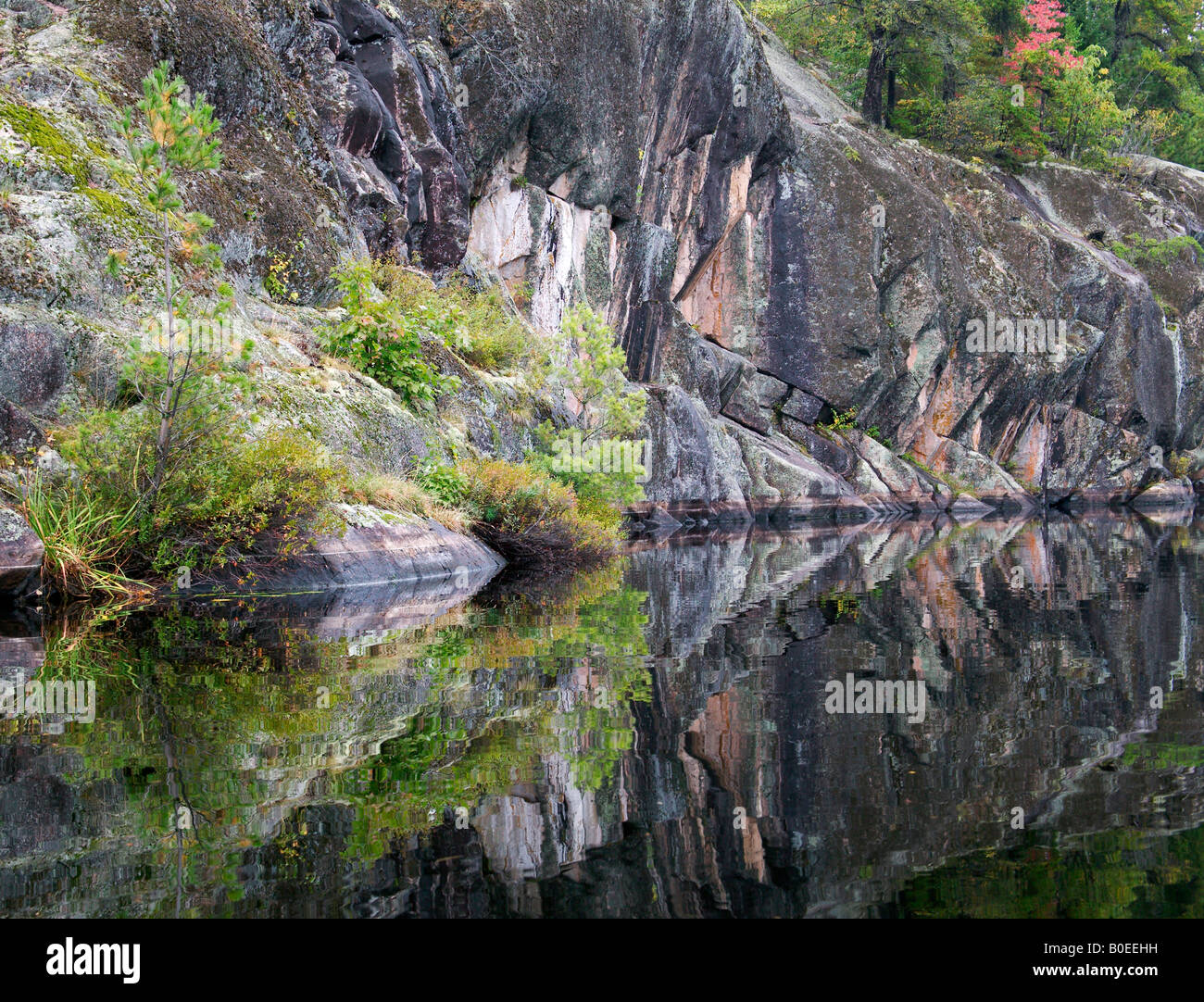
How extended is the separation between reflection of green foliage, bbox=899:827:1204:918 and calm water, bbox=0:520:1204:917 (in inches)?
0.4

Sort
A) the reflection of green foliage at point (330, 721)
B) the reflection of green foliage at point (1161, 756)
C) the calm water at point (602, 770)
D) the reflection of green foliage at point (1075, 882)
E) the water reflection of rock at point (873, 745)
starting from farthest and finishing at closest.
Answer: the reflection of green foliage at point (1161, 756) < the reflection of green foliage at point (330, 721) < the water reflection of rock at point (873, 745) < the calm water at point (602, 770) < the reflection of green foliage at point (1075, 882)

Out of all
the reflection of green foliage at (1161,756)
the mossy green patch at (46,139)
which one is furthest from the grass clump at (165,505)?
the reflection of green foliage at (1161,756)

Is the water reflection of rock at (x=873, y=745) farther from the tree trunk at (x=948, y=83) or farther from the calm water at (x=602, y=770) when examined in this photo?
the tree trunk at (x=948, y=83)

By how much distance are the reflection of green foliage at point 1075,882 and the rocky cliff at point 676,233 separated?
9.72m

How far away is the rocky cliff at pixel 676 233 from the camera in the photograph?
43.9 ft

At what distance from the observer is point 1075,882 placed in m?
2.76

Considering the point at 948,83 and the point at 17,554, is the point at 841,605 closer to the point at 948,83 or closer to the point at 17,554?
the point at 17,554

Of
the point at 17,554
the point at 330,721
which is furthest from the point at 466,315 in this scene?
the point at 330,721

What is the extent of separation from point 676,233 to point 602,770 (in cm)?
3411

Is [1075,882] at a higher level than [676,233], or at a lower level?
lower
